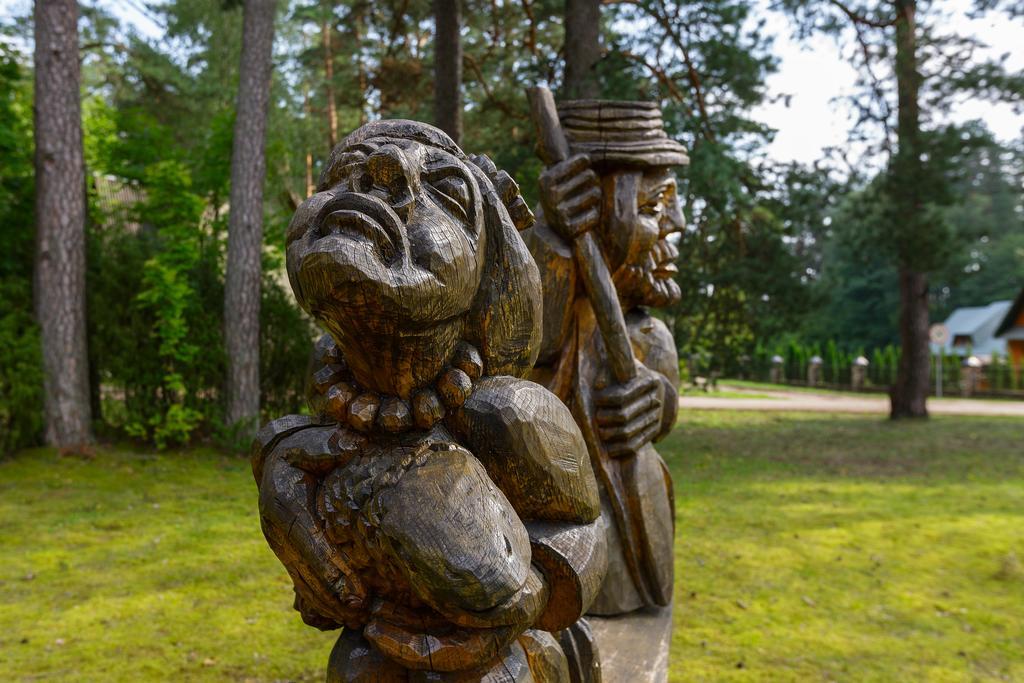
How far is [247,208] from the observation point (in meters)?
8.77

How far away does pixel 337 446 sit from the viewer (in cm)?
167

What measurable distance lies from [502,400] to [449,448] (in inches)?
6.5

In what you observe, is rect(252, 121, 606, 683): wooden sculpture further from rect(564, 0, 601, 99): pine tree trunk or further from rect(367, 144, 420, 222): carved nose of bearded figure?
rect(564, 0, 601, 99): pine tree trunk

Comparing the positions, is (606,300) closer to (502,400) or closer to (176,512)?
(502,400)

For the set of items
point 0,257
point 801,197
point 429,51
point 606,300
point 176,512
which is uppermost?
point 429,51

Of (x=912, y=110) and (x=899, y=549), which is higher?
(x=912, y=110)

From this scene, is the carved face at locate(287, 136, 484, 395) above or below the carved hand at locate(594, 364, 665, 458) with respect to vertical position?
above

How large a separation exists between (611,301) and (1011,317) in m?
29.7

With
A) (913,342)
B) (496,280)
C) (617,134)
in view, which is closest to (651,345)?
(617,134)

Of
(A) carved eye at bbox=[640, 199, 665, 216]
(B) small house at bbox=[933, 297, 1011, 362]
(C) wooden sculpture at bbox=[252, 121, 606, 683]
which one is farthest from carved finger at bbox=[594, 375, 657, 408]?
(B) small house at bbox=[933, 297, 1011, 362]

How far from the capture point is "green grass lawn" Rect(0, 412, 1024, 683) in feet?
13.1

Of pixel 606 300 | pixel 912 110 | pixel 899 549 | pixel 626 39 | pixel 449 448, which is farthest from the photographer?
pixel 912 110

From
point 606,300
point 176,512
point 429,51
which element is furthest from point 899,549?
point 429,51

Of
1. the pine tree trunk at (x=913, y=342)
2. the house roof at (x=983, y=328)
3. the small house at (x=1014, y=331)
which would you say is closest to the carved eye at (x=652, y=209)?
the pine tree trunk at (x=913, y=342)
